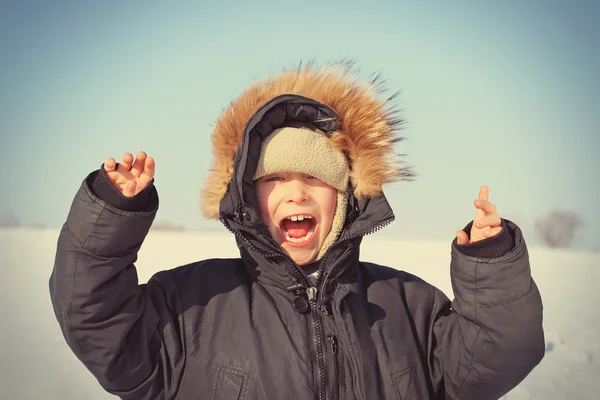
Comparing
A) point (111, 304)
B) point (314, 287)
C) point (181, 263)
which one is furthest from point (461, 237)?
point (181, 263)

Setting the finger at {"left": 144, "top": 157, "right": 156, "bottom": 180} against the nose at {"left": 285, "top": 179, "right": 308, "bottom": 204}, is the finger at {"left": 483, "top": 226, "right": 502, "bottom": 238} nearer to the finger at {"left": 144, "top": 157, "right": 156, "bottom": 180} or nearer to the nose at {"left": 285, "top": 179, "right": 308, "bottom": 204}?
the nose at {"left": 285, "top": 179, "right": 308, "bottom": 204}

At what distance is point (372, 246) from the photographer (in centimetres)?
970

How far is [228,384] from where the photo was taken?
2.20 m

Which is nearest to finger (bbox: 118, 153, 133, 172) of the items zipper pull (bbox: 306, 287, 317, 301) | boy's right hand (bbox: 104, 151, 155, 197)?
boy's right hand (bbox: 104, 151, 155, 197)

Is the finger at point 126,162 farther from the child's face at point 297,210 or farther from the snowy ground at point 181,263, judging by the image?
the snowy ground at point 181,263

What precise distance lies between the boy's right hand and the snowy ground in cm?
246

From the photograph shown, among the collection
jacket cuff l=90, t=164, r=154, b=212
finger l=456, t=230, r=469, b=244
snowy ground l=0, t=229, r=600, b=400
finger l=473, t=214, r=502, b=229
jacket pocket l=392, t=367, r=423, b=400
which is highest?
jacket cuff l=90, t=164, r=154, b=212

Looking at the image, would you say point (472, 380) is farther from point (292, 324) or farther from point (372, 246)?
point (372, 246)

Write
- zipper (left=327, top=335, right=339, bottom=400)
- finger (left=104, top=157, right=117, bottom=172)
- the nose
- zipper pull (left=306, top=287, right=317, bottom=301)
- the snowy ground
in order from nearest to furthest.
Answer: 1. finger (left=104, top=157, right=117, bottom=172)
2. zipper (left=327, top=335, right=339, bottom=400)
3. zipper pull (left=306, top=287, right=317, bottom=301)
4. the nose
5. the snowy ground

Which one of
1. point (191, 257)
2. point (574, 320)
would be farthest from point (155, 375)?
point (191, 257)

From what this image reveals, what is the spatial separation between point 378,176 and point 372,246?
7235 millimetres

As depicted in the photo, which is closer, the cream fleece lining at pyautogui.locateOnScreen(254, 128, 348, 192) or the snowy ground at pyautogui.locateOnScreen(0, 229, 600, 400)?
the cream fleece lining at pyautogui.locateOnScreen(254, 128, 348, 192)

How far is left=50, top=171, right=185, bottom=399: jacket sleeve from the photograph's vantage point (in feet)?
6.48

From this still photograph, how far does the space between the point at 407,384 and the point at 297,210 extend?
701 millimetres
